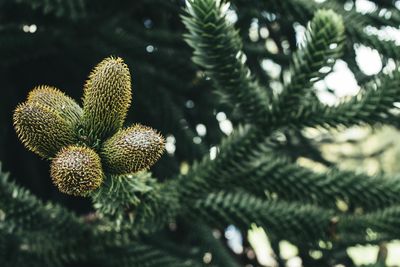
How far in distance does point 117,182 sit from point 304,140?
1634mm

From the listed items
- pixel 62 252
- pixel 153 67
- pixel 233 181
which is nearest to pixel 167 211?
pixel 233 181

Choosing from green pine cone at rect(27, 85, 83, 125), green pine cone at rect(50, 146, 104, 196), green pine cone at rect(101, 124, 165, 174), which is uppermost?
green pine cone at rect(27, 85, 83, 125)

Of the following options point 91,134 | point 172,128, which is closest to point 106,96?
point 91,134

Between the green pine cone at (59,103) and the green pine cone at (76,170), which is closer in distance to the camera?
the green pine cone at (76,170)

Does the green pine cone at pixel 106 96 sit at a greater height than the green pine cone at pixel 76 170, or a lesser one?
greater

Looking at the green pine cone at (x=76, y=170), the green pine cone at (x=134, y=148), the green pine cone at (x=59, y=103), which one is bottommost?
the green pine cone at (x=76, y=170)

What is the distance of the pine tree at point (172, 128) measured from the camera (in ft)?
2.71

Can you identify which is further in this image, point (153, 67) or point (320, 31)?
point (153, 67)

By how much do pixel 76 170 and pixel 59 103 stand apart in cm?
15

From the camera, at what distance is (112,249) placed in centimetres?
163

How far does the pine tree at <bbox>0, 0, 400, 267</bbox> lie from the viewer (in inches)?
32.5

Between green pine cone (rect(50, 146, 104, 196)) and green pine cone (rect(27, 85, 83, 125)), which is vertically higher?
green pine cone (rect(27, 85, 83, 125))

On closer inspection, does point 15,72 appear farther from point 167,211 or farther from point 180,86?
point 167,211

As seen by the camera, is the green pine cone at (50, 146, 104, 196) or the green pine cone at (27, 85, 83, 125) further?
the green pine cone at (27, 85, 83, 125)
